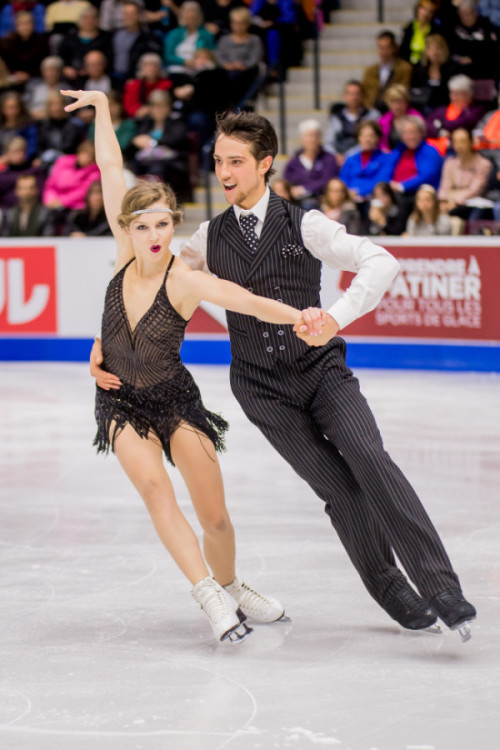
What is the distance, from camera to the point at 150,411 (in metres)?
3.53

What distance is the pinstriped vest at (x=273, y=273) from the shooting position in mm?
3445

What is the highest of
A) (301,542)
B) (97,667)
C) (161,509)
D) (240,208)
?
(240,208)

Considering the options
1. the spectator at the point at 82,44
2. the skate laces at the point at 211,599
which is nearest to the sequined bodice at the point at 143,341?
the skate laces at the point at 211,599

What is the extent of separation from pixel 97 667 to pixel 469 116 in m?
7.81

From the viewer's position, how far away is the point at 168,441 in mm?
3555

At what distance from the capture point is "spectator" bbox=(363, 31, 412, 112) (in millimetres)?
10883

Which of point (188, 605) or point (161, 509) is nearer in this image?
point (161, 509)

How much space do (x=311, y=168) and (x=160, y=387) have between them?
727 centimetres

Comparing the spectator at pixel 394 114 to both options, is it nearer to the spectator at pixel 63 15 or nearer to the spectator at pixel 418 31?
the spectator at pixel 418 31

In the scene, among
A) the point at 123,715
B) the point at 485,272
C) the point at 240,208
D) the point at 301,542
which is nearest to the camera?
the point at 123,715

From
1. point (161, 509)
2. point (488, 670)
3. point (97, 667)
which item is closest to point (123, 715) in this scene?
point (97, 667)

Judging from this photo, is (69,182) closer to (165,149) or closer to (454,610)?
(165,149)

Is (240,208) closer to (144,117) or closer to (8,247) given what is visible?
(8,247)

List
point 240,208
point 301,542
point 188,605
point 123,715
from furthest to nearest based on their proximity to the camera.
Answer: point 301,542 → point 188,605 → point 240,208 → point 123,715
